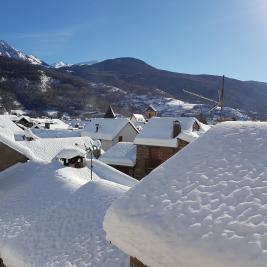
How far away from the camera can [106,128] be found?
50.9 meters

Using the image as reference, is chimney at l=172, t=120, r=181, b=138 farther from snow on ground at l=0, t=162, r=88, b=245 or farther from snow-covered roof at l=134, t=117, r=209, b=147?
snow on ground at l=0, t=162, r=88, b=245

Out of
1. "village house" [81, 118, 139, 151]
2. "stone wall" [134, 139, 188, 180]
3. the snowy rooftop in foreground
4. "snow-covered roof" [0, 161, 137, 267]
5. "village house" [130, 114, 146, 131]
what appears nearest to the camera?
the snowy rooftop in foreground

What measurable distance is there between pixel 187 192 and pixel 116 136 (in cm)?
4282

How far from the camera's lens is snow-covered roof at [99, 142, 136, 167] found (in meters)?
34.6

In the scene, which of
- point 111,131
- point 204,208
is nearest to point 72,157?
point 204,208

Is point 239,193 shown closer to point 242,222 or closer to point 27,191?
point 242,222

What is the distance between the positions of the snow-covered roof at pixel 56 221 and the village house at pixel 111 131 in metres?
31.7

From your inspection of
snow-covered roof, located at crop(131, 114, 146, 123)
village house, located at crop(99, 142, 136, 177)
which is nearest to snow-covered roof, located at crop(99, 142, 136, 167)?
village house, located at crop(99, 142, 136, 177)

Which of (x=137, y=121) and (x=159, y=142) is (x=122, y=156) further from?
(x=137, y=121)

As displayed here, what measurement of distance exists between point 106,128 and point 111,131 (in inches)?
61.5

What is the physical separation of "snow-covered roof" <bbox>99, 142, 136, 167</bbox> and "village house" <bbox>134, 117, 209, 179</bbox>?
0.66 meters

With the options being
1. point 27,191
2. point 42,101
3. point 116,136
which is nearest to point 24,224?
point 27,191

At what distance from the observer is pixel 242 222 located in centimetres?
→ 509

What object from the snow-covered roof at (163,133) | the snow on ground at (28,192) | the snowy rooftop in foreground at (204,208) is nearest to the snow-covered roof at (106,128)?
the snow-covered roof at (163,133)
